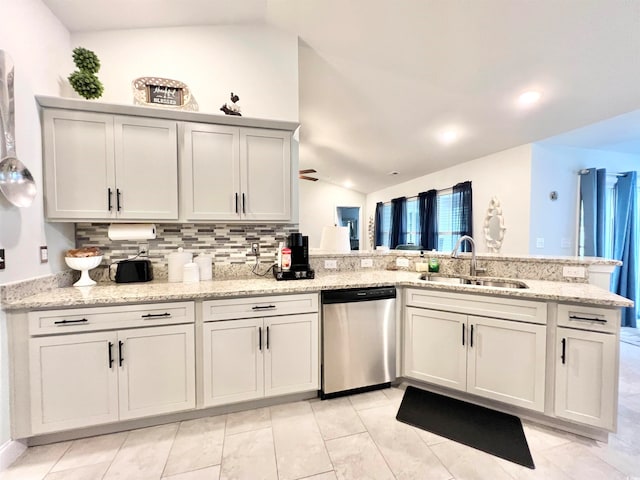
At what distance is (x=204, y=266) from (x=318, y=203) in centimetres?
596

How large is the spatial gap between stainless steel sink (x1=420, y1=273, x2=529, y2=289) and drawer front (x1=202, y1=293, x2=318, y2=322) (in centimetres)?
116

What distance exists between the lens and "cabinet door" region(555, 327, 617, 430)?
159 cm

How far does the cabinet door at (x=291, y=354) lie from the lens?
1.93 m

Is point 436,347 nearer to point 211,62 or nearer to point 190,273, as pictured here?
point 190,273

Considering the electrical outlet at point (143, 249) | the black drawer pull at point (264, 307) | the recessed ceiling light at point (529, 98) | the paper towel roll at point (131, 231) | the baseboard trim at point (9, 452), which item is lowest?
the baseboard trim at point (9, 452)

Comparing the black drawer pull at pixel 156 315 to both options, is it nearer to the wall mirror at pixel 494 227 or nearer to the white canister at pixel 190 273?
the white canister at pixel 190 273

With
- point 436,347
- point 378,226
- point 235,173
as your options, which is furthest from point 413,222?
point 235,173

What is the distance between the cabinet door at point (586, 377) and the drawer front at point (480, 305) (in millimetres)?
174

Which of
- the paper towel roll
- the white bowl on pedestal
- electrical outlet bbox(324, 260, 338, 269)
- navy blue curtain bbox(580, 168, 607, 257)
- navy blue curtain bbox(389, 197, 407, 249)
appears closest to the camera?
the white bowl on pedestal

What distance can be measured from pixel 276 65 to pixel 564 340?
3157mm

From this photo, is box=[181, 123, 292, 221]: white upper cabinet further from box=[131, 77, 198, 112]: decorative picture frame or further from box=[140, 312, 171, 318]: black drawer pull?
box=[140, 312, 171, 318]: black drawer pull

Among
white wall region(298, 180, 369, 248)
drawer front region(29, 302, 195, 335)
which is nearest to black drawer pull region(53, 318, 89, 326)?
Result: drawer front region(29, 302, 195, 335)

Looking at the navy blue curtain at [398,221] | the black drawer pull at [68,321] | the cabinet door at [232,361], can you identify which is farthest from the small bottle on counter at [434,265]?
the navy blue curtain at [398,221]

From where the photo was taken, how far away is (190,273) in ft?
6.97
